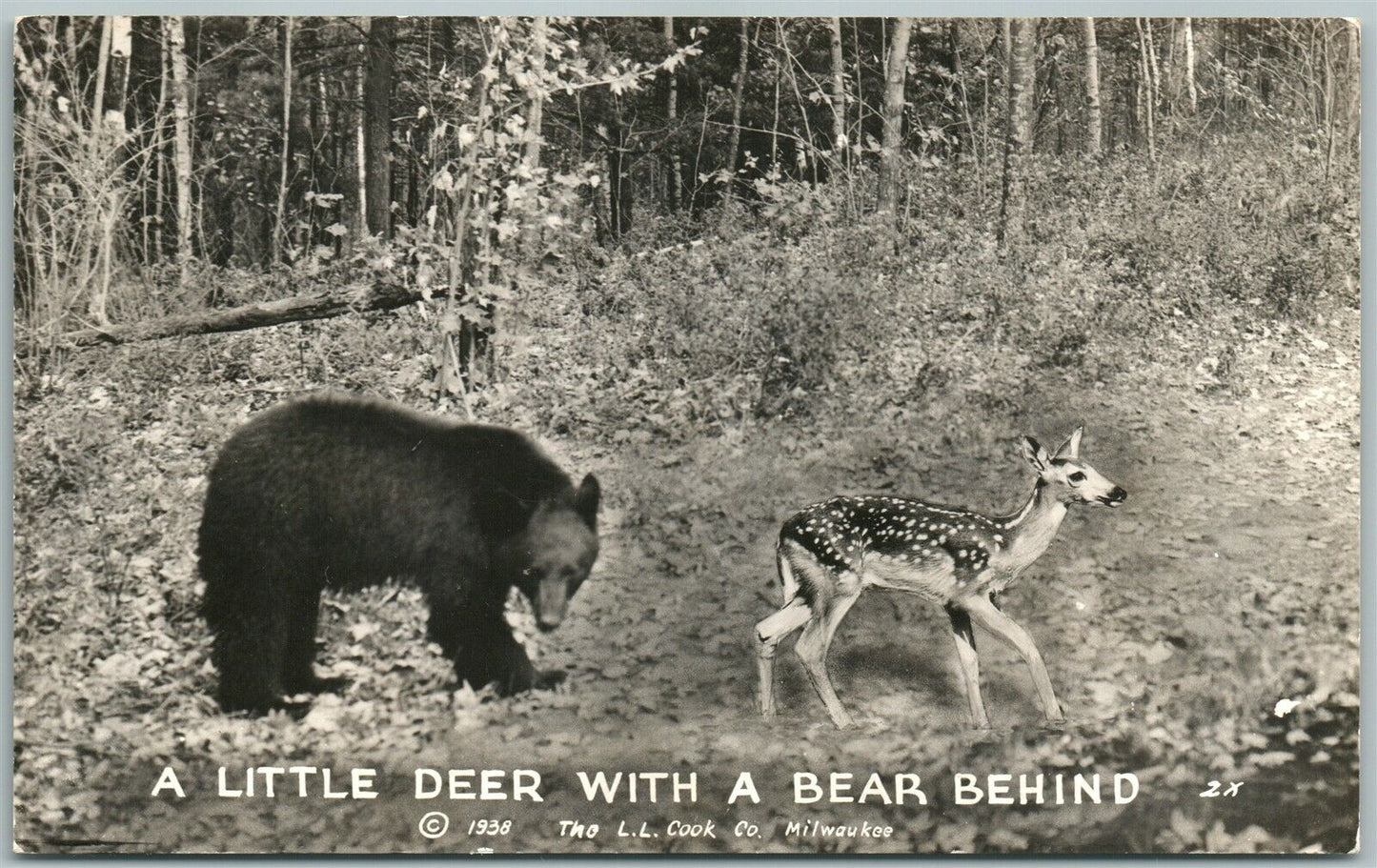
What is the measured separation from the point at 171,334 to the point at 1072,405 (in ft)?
14.1

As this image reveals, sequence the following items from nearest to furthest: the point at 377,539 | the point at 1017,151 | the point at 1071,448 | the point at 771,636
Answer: the point at 377,539 → the point at 771,636 → the point at 1071,448 → the point at 1017,151

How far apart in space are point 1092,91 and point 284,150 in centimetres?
385

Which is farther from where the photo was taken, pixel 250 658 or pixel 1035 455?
pixel 1035 455

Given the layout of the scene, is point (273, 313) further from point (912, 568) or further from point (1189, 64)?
point (1189, 64)

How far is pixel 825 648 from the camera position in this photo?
4.85m

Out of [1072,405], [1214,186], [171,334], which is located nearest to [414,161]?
[171,334]

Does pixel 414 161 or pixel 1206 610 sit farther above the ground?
pixel 414 161

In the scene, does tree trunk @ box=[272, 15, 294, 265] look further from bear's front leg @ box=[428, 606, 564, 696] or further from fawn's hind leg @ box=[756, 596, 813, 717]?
fawn's hind leg @ box=[756, 596, 813, 717]

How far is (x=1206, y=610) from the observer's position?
4.95 metres

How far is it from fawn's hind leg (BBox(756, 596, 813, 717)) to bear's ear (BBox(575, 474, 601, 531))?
92 centimetres

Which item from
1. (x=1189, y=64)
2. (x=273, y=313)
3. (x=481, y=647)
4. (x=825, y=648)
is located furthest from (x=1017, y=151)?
(x=273, y=313)

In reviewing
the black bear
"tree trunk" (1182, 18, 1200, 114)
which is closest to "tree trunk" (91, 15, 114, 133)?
the black bear

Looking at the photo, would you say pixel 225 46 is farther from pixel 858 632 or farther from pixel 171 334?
pixel 858 632

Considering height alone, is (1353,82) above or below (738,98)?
above
